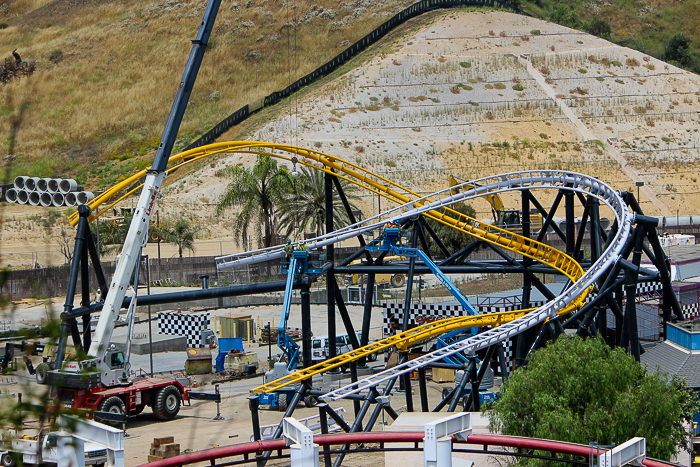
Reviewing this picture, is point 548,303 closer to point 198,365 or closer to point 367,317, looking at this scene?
point 367,317

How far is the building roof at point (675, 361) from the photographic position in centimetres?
1970

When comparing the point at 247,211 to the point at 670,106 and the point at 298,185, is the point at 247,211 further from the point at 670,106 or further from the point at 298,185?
the point at 670,106

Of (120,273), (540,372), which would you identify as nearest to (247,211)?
(120,273)

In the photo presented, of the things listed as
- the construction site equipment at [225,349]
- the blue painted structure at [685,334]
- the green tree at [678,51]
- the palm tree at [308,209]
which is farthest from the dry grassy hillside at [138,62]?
the blue painted structure at [685,334]

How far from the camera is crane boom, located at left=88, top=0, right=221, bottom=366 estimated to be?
22.4 m

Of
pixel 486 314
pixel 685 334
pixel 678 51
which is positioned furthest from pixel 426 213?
pixel 678 51

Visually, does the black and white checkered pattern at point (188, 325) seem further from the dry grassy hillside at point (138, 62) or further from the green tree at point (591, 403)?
the dry grassy hillside at point (138, 62)

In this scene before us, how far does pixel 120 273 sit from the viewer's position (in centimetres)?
2311

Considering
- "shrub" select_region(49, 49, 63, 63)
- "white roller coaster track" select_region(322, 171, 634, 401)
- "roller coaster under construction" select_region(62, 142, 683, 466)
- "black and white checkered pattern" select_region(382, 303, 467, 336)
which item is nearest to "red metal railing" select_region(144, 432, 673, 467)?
"roller coaster under construction" select_region(62, 142, 683, 466)

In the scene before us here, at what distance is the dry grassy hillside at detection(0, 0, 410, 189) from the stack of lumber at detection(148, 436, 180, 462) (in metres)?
73.0

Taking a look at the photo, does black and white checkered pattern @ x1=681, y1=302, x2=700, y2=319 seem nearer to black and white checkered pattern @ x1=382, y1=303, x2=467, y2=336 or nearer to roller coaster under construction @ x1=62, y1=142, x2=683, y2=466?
roller coaster under construction @ x1=62, y1=142, x2=683, y2=466

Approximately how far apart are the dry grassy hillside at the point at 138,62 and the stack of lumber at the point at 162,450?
72957 millimetres

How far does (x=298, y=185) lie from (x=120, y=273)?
33.5 meters

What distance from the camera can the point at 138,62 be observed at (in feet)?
426
